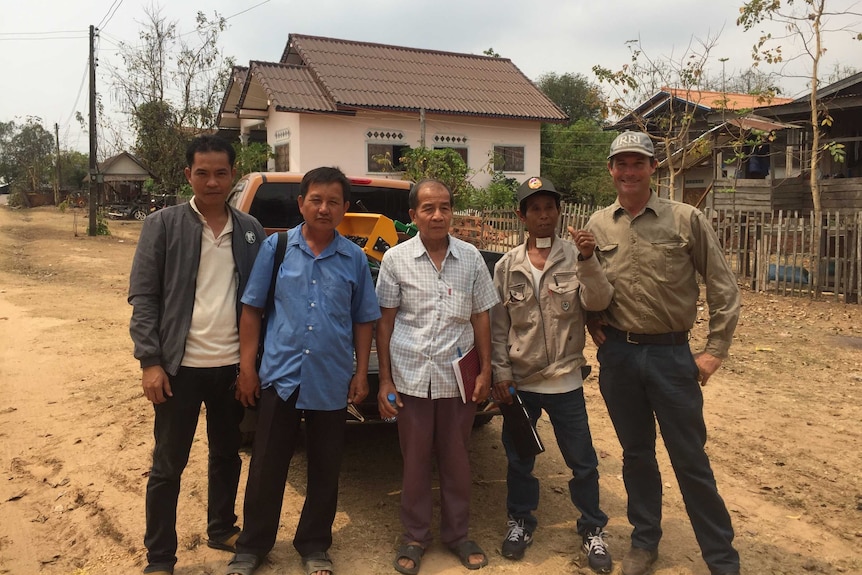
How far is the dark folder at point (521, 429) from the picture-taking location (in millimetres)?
3061

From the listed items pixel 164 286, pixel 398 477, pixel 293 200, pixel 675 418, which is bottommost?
pixel 398 477

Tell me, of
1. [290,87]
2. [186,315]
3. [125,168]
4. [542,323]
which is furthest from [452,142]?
[125,168]

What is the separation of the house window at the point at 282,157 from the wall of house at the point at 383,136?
432 mm

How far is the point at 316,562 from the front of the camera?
9.47ft

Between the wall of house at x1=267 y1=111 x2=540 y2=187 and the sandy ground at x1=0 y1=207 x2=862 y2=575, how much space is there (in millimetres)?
12633

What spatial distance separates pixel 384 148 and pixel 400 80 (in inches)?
107

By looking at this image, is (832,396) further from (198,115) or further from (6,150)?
(6,150)

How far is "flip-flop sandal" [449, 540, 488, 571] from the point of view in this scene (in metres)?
2.97

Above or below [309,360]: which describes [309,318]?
above

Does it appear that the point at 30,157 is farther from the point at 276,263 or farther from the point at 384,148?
the point at 276,263

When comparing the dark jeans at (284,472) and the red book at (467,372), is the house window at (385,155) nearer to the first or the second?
the red book at (467,372)

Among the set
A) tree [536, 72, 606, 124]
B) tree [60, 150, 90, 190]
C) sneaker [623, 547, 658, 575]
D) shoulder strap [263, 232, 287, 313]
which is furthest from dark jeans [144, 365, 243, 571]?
tree [60, 150, 90, 190]

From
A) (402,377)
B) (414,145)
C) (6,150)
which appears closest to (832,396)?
(402,377)

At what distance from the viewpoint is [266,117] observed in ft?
71.9
